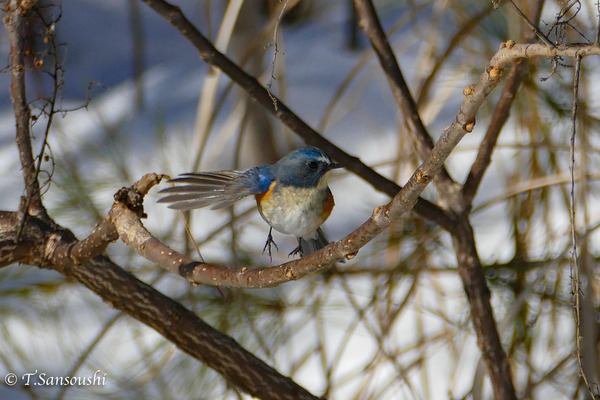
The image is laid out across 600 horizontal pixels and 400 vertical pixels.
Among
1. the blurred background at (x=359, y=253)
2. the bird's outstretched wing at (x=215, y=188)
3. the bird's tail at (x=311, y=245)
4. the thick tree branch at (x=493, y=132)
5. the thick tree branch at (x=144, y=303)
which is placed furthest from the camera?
the blurred background at (x=359, y=253)

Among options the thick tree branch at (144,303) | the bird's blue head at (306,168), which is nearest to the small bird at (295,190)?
the bird's blue head at (306,168)

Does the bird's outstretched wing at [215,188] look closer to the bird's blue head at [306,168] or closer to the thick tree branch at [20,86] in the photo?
the bird's blue head at [306,168]

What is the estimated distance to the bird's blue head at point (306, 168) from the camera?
1029mm

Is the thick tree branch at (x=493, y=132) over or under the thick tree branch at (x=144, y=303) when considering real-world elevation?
over

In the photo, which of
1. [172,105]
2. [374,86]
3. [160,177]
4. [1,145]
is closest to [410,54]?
[374,86]

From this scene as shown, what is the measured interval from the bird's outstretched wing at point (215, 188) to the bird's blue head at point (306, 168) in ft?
0.11

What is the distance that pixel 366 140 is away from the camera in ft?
7.85

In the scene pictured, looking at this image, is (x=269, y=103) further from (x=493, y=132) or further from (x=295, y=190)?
(x=493, y=132)

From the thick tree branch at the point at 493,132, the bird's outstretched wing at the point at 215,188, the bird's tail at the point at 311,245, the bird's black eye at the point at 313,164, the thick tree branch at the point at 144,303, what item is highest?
the thick tree branch at the point at 493,132

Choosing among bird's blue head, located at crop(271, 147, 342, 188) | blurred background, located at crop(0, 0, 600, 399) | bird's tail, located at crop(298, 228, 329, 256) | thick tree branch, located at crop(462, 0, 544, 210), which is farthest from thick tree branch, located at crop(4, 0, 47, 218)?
thick tree branch, located at crop(462, 0, 544, 210)

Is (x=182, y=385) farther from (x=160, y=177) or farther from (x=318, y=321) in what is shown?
(x=160, y=177)

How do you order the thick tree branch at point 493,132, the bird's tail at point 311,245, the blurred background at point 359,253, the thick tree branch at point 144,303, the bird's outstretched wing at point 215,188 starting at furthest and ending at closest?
the blurred background at point 359,253, the bird's tail at point 311,245, the thick tree branch at point 493,132, the thick tree branch at point 144,303, the bird's outstretched wing at point 215,188

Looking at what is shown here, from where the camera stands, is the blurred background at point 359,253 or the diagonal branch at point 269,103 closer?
the diagonal branch at point 269,103

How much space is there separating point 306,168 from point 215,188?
173 millimetres
